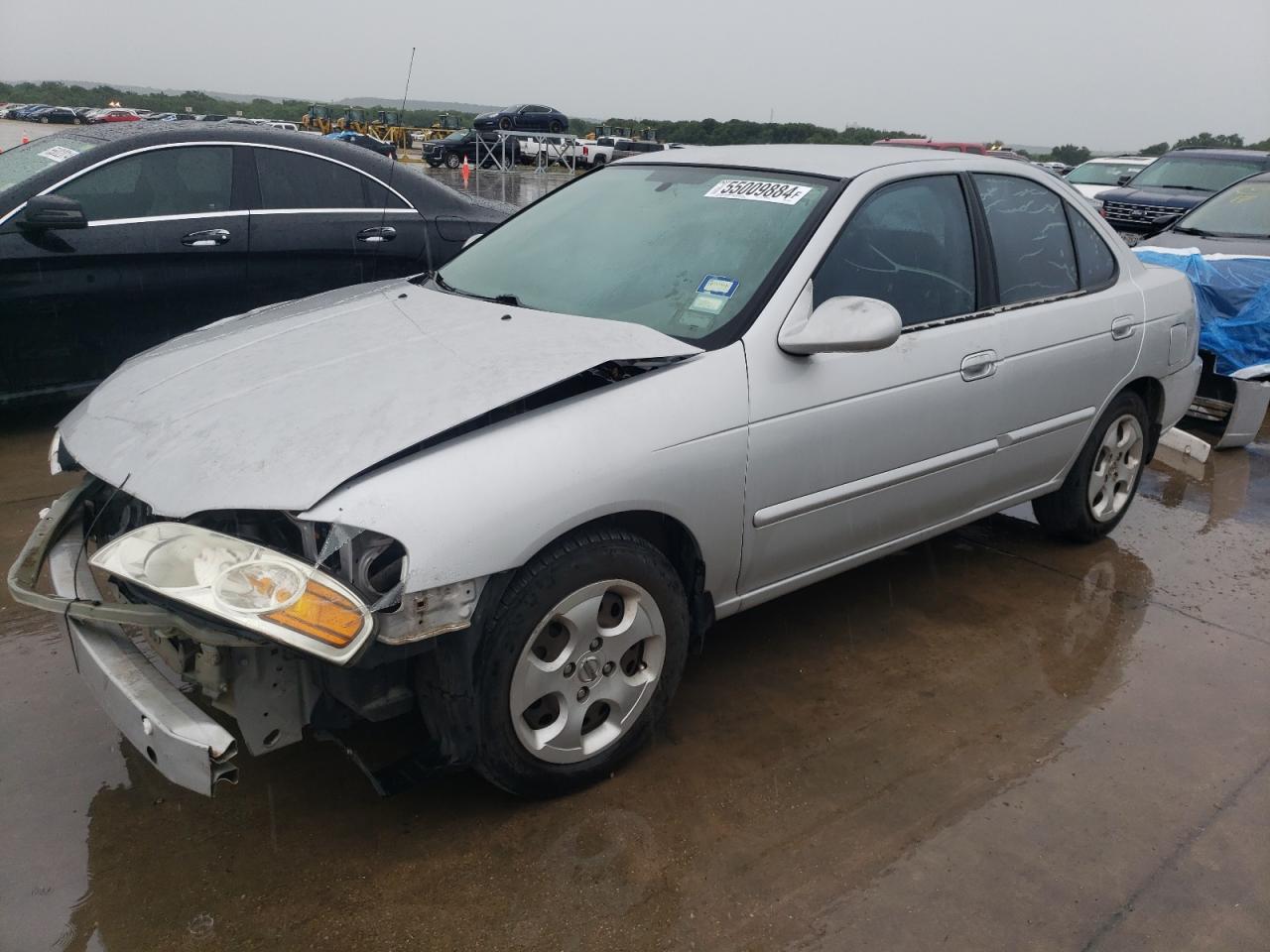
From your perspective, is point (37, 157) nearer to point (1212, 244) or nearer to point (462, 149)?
point (1212, 244)

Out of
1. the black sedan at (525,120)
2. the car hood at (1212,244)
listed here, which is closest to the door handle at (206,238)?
the car hood at (1212,244)

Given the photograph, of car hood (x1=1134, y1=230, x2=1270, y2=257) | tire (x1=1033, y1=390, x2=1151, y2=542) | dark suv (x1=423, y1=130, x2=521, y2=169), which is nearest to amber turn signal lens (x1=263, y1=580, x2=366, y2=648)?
tire (x1=1033, y1=390, x2=1151, y2=542)

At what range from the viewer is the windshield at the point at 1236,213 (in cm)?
756

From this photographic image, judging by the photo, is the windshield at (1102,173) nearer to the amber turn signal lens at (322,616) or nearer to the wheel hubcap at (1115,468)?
the wheel hubcap at (1115,468)

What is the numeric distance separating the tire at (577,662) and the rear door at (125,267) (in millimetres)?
3587

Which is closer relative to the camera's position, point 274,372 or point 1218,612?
point 274,372

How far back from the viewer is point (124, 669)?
2.23 meters

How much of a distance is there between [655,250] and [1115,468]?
2.46 meters

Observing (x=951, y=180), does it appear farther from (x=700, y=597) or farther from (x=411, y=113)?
(x=411, y=113)

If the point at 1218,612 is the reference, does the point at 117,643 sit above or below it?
above

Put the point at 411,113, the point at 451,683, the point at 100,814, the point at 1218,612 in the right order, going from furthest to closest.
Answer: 1. the point at 411,113
2. the point at 1218,612
3. the point at 100,814
4. the point at 451,683

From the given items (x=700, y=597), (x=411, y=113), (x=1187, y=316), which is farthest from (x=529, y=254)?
(x=411, y=113)

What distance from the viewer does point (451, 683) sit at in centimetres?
225

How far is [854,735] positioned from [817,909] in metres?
0.75
